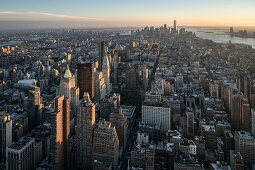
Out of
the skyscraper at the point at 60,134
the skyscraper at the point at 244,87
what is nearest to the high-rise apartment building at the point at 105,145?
the skyscraper at the point at 60,134

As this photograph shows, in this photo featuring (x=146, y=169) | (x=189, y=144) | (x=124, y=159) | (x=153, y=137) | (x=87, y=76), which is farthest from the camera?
(x=87, y=76)

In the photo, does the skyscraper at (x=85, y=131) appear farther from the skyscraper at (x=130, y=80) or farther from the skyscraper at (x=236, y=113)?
the skyscraper at (x=130, y=80)

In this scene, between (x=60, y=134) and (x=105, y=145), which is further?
(x=105, y=145)

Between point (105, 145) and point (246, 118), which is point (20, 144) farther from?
point (246, 118)

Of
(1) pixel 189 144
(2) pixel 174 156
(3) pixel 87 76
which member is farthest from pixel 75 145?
(3) pixel 87 76

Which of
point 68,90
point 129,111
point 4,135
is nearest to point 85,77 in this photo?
point 68,90

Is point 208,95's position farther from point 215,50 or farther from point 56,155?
point 215,50
